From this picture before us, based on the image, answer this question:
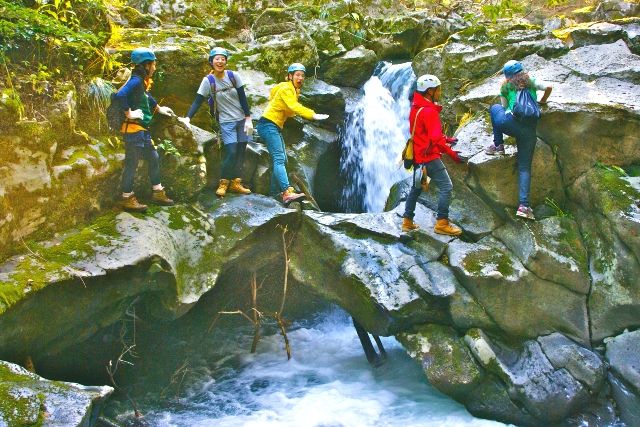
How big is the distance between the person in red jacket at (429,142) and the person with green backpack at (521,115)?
35.7 inches

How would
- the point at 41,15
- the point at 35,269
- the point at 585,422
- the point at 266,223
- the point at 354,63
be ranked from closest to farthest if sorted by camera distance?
the point at 35,269 → the point at 585,422 → the point at 41,15 → the point at 266,223 → the point at 354,63

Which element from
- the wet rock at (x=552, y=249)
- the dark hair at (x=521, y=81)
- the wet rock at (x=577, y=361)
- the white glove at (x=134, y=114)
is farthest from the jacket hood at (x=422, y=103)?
the white glove at (x=134, y=114)

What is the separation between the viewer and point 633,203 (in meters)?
7.04

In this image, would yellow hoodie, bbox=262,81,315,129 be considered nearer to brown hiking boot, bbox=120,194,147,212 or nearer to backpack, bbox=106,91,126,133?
backpack, bbox=106,91,126,133

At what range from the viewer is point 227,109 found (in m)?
8.21

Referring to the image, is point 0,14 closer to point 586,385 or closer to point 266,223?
point 266,223

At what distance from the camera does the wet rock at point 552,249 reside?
7.14 m

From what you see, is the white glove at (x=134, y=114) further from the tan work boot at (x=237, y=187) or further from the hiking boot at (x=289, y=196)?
the hiking boot at (x=289, y=196)

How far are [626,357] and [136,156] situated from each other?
724cm

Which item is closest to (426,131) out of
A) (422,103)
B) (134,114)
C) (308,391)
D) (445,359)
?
(422,103)

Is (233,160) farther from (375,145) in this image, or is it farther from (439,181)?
(375,145)

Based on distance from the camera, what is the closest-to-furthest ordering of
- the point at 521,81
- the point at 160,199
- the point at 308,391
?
the point at 521,81
the point at 308,391
the point at 160,199

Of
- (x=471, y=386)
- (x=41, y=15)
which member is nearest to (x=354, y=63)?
(x=41, y=15)

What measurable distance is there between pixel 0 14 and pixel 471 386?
8.04 meters
